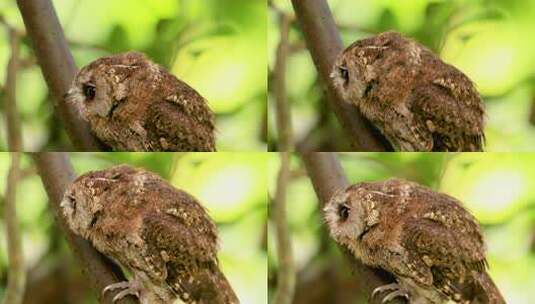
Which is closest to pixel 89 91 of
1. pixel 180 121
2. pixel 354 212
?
pixel 180 121

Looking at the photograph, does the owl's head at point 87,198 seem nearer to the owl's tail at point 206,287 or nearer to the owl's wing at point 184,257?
the owl's wing at point 184,257

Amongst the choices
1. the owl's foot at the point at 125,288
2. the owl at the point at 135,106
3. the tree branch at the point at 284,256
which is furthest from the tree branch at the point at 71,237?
the tree branch at the point at 284,256

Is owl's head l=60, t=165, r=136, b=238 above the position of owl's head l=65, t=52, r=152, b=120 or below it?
below

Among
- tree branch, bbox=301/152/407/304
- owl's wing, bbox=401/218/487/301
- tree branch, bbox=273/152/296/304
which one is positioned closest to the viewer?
owl's wing, bbox=401/218/487/301

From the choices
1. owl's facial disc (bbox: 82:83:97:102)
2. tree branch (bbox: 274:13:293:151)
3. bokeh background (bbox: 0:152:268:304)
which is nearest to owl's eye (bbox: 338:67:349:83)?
tree branch (bbox: 274:13:293:151)

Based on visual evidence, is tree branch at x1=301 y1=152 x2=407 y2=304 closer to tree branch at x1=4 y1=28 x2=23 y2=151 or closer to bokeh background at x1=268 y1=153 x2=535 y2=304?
bokeh background at x1=268 y1=153 x2=535 y2=304

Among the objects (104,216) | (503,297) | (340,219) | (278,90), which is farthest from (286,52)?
(503,297)

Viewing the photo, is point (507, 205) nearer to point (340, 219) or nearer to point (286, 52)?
point (340, 219)
